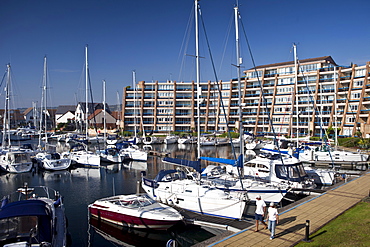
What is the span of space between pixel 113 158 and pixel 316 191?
33.7m

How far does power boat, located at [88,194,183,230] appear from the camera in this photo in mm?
19938

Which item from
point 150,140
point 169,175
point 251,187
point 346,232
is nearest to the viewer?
point 346,232

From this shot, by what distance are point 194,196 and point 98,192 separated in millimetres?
13668

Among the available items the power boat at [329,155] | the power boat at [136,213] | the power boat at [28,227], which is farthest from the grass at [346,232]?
the power boat at [329,155]

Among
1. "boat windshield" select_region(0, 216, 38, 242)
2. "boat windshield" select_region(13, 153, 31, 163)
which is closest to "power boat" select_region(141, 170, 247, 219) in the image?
"boat windshield" select_region(0, 216, 38, 242)

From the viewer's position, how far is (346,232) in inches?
555

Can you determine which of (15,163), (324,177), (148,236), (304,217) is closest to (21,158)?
(15,163)

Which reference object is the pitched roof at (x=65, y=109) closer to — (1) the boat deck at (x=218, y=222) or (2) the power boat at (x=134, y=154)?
(2) the power boat at (x=134, y=154)

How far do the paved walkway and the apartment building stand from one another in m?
44.4

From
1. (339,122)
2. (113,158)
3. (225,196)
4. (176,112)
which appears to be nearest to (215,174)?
(225,196)

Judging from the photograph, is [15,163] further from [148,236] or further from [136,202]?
[148,236]

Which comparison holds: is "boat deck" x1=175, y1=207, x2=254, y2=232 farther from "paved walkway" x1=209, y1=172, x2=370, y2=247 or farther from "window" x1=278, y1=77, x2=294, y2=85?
"window" x1=278, y1=77, x2=294, y2=85

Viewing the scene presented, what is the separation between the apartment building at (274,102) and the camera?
3093 inches

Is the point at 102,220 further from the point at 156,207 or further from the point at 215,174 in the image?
the point at 215,174
